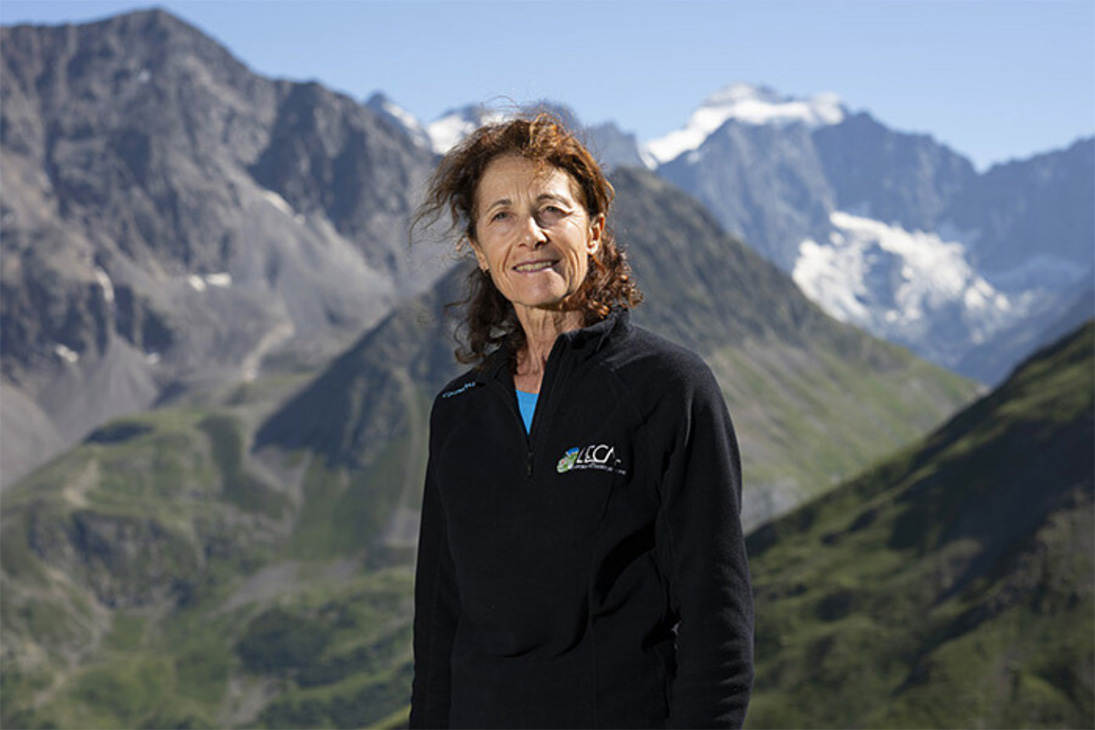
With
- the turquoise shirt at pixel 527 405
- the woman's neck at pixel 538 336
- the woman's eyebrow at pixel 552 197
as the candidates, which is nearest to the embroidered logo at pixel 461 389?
the woman's neck at pixel 538 336

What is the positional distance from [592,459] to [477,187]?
2122 mm

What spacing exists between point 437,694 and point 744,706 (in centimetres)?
242

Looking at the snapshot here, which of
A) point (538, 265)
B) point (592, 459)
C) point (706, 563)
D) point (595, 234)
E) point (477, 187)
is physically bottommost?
point (706, 563)

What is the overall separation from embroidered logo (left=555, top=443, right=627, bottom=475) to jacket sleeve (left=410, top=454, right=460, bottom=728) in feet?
4.72

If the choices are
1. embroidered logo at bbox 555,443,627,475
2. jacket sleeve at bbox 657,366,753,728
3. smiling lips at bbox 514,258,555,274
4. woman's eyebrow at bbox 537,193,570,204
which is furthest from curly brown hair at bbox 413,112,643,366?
jacket sleeve at bbox 657,366,753,728

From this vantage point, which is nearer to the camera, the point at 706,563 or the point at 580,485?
the point at 706,563

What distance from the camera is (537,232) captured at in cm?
742

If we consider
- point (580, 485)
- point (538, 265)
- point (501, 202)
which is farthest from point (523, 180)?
point (580, 485)

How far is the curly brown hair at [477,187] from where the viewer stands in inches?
296

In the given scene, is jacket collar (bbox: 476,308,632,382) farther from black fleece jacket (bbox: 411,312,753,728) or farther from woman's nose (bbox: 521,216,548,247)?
woman's nose (bbox: 521,216,548,247)

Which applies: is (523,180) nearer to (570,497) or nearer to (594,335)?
(594,335)

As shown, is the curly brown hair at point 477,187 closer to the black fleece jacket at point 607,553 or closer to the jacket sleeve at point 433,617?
the black fleece jacket at point 607,553

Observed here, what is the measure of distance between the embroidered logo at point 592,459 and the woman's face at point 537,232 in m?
1.06

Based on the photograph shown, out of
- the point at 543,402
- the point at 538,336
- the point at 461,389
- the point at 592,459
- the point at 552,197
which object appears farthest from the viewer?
the point at 461,389
